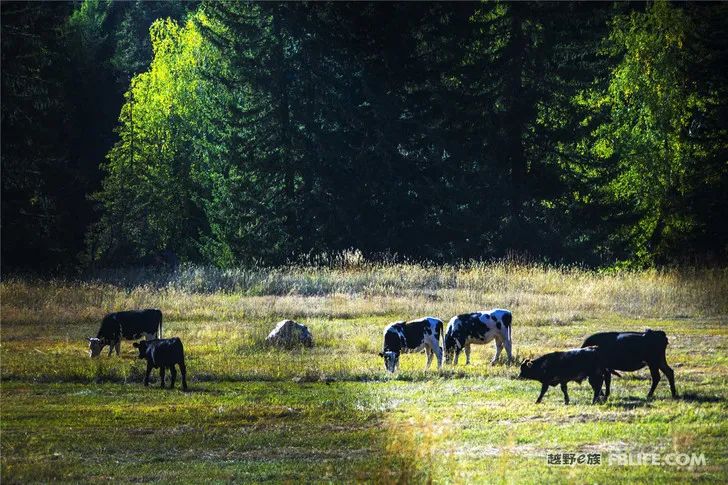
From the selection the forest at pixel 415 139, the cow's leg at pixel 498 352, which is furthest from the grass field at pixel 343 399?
the forest at pixel 415 139

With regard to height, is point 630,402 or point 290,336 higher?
point 290,336

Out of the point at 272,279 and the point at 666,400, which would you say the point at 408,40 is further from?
the point at 666,400

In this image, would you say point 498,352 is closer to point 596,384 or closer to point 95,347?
point 596,384

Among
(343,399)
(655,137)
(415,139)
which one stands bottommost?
(343,399)

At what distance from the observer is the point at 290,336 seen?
29.2m

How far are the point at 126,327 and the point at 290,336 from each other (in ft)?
12.9

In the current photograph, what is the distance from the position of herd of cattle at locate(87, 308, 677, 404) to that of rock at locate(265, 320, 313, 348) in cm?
286

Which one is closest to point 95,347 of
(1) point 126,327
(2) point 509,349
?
(1) point 126,327

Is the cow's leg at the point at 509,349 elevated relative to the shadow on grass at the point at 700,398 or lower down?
elevated

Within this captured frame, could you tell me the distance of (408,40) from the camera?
58.8m

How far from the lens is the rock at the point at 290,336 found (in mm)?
29109

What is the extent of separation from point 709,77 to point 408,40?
1475 cm

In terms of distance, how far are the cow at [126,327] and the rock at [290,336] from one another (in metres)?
2.80

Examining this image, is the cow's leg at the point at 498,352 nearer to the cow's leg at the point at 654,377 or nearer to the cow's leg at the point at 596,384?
the cow's leg at the point at 654,377
